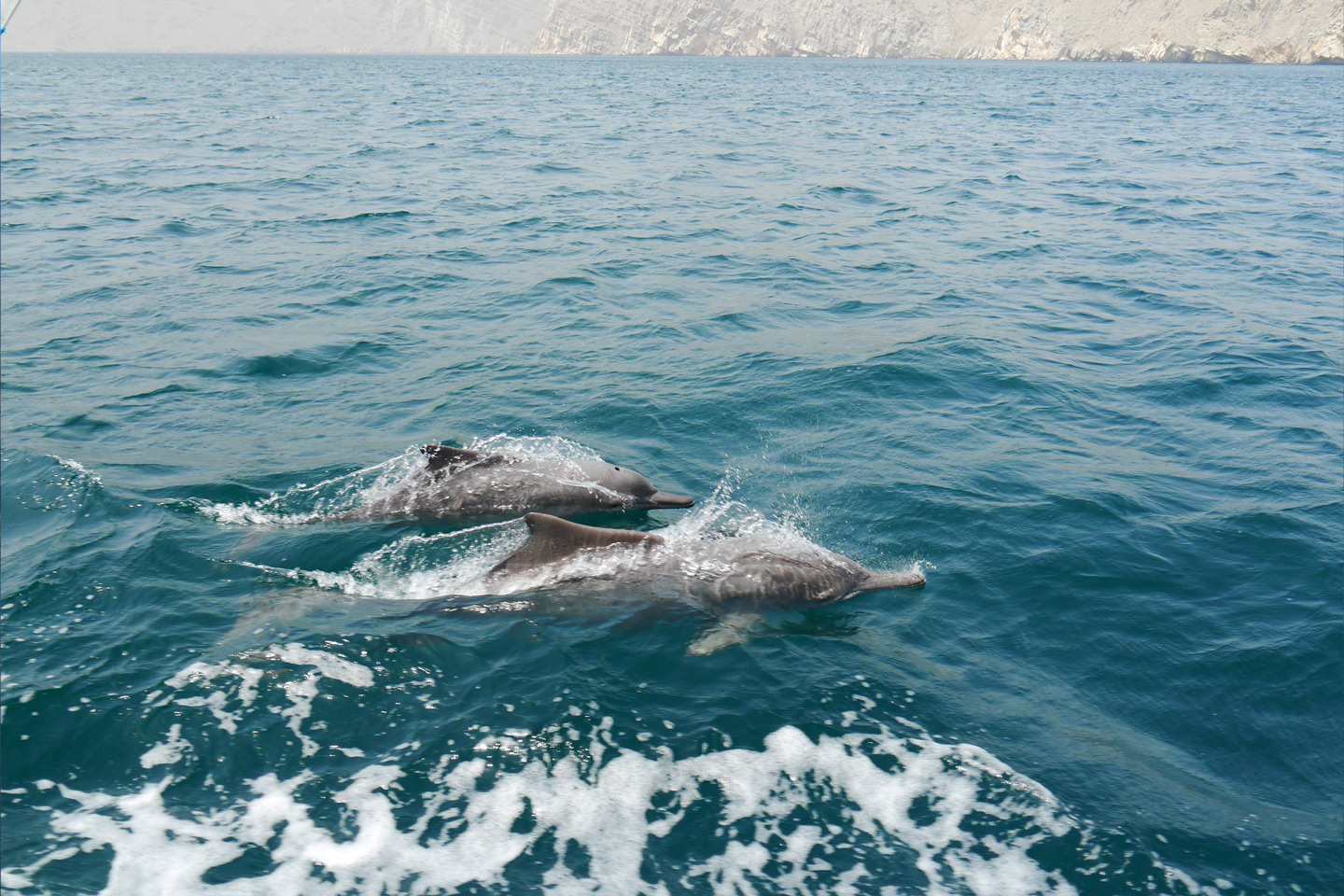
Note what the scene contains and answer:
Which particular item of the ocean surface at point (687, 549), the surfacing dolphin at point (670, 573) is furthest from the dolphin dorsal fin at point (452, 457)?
the surfacing dolphin at point (670, 573)

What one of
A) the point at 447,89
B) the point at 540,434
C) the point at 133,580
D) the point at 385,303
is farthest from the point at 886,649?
the point at 447,89

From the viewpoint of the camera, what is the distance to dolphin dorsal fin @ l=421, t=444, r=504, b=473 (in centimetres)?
991

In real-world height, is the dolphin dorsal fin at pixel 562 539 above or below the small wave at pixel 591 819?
above

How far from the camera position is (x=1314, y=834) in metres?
5.81

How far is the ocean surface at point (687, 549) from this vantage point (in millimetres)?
5809

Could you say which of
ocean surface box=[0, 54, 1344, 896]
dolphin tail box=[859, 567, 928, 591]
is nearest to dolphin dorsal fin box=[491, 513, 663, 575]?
ocean surface box=[0, 54, 1344, 896]

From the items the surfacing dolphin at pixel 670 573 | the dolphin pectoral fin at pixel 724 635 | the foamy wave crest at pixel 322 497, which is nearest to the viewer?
the dolphin pectoral fin at pixel 724 635

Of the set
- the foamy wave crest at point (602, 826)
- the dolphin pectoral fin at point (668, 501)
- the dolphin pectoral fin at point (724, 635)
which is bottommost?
the foamy wave crest at point (602, 826)

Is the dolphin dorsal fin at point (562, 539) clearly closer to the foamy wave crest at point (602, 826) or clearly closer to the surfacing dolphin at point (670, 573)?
the surfacing dolphin at point (670, 573)

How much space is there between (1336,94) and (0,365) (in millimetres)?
93369

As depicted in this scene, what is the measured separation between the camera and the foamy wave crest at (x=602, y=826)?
214 inches

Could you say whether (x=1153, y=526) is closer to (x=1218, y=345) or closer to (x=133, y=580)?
(x=1218, y=345)

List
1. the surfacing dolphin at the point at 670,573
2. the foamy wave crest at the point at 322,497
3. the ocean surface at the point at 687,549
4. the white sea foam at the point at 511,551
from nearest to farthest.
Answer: the ocean surface at the point at 687,549 → the surfacing dolphin at the point at 670,573 → the white sea foam at the point at 511,551 → the foamy wave crest at the point at 322,497

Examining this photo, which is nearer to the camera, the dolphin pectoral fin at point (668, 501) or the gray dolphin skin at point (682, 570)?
the gray dolphin skin at point (682, 570)
